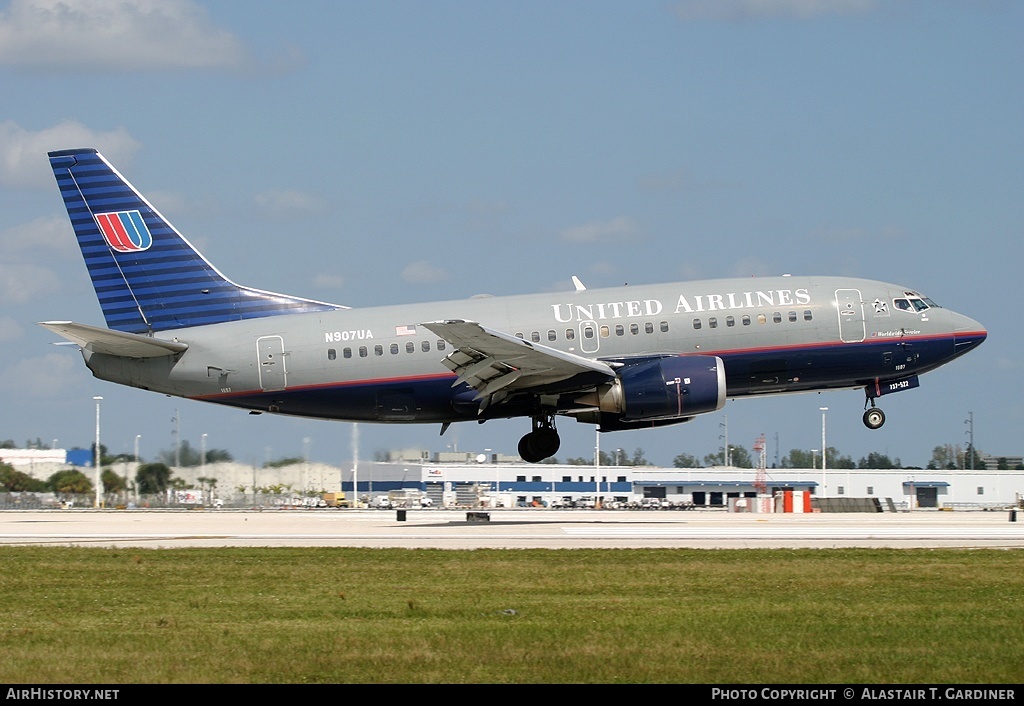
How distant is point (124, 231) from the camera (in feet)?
130

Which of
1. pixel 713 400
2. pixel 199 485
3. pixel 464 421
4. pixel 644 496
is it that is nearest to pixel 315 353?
pixel 464 421

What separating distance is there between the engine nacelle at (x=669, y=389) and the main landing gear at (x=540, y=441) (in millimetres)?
3770

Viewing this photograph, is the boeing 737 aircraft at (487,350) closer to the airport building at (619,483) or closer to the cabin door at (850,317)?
the cabin door at (850,317)

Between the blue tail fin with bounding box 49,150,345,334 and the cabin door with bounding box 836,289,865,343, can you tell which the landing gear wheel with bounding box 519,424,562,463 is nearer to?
the blue tail fin with bounding box 49,150,345,334

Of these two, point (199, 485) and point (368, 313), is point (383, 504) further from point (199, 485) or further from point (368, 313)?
point (368, 313)

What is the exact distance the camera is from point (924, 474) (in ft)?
379

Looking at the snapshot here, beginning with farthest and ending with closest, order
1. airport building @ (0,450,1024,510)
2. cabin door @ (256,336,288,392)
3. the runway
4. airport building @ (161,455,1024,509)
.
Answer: airport building @ (161,455,1024,509) < airport building @ (0,450,1024,510) < cabin door @ (256,336,288,392) < the runway

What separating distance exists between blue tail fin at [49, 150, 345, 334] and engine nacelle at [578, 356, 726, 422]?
10.2 m

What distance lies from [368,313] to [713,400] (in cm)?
1096

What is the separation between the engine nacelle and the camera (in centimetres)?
3550

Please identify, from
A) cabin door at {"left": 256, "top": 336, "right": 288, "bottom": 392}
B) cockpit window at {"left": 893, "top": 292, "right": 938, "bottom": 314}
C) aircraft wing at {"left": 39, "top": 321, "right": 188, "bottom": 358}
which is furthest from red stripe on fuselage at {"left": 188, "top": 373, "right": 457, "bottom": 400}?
cockpit window at {"left": 893, "top": 292, "right": 938, "bottom": 314}

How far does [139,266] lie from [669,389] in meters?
17.0

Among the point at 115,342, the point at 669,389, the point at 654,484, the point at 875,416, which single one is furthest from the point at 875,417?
the point at 654,484

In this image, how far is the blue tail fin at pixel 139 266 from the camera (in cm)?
3931
